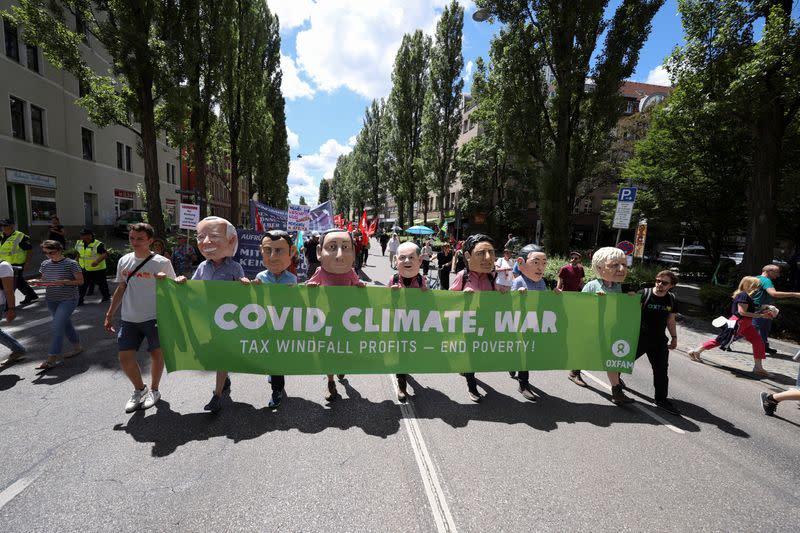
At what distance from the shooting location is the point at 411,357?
3992 mm

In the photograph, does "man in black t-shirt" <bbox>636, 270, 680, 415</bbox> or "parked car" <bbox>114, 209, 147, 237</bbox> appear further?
"parked car" <bbox>114, 209, 147, 237</bbox>

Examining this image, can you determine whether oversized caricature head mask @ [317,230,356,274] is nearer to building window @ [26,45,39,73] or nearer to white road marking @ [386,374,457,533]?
white road marking @ [386,374,457,533]

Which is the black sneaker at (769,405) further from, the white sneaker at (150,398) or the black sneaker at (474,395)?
the white sneaker at (150,398)

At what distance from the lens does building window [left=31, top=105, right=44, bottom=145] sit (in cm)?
1817

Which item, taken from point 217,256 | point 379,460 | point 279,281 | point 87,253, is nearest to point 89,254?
point 87,253

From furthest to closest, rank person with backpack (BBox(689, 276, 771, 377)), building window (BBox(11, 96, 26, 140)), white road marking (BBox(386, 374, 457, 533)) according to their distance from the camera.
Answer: building window (BBox(11, 96, 26, 140)), person with backpack (BBox(689, 276, 771, 377)), white road marking (BBox(386, 374, 457, 533))

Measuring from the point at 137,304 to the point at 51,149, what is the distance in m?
23.6

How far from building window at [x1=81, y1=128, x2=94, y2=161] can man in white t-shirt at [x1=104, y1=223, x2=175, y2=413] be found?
26.2m

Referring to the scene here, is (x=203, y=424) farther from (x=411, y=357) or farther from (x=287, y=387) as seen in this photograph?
(x=411, y=357)

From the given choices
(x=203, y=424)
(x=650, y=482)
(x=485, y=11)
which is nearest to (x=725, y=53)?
(x=485, y=11)

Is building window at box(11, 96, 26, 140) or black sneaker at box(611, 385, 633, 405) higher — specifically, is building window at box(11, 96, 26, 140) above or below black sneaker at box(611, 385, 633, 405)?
above

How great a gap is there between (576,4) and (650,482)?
15586mm

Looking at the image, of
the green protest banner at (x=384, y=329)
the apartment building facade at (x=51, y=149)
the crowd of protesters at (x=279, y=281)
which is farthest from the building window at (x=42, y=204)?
the green protest banner at (x=384, y=329)

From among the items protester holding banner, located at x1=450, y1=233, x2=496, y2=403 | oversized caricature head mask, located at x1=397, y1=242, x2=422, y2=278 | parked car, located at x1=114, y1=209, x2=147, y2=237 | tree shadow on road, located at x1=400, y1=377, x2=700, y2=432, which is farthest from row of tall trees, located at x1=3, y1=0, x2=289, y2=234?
tree shadow on road, located at x1=400, y1=377, x2=700, y2=432
